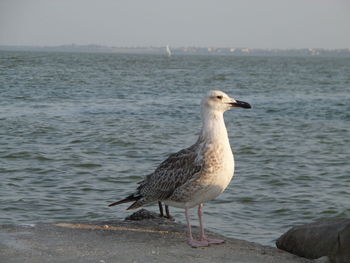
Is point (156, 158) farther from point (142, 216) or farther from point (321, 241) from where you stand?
point (321, 241)

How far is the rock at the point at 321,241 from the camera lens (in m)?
6.17

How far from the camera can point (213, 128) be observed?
260 inches

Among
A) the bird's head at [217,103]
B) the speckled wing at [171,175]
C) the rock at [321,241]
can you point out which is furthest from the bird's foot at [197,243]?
the bird's head at [217,103]

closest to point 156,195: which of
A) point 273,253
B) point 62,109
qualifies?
point 273,253

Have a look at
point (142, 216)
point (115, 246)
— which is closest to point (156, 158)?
point (142, 216)

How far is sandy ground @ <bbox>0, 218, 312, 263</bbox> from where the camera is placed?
19.5 feet

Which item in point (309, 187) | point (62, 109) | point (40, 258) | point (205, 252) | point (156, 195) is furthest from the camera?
point (62, 109)

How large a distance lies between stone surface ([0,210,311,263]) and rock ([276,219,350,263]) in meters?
0.13

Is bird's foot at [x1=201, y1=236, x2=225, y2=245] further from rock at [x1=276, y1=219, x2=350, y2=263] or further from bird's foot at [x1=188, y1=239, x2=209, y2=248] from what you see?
rock at [x1=276, y1=219, x2=350, y2=263]

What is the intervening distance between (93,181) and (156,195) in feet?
13.6

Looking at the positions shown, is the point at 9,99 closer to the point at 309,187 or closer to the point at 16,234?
the point at 309,187

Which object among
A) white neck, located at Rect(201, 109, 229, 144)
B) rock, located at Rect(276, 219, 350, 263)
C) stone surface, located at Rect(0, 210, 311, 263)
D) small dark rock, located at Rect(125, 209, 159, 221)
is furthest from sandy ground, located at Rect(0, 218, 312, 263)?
white neck, located at Rect(201, 109, 229, 144)

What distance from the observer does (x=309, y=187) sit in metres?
10.9

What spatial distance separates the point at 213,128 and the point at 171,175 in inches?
28.0
